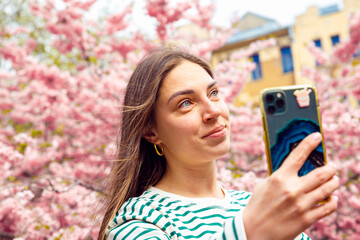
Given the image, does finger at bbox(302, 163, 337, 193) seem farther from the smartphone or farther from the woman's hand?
the smartphone

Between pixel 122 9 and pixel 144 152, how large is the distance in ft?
13.8

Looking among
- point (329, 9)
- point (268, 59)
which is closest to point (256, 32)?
point (268, 59)

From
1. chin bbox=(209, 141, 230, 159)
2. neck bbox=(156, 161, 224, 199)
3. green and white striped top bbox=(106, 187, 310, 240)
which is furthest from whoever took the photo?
neck bbox=(156, 161, 224, 199)

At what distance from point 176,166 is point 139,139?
0.24 meters

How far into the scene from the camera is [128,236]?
1.19 meters

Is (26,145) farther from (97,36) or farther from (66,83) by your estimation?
(97,36)

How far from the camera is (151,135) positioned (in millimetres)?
1649

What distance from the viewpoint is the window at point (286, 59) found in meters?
16.3

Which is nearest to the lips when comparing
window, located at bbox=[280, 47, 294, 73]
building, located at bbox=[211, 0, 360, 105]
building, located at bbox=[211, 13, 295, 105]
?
building, located at bbox=[211, 0, 360, 105]

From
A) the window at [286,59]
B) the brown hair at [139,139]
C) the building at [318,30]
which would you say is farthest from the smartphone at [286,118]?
the window at [286,59]

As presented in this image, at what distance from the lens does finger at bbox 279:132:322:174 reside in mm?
833

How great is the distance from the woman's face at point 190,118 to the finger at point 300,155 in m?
0.56

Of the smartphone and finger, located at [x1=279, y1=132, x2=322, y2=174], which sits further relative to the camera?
the smartphone

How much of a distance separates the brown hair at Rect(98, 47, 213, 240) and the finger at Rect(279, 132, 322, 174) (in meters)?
0.84
